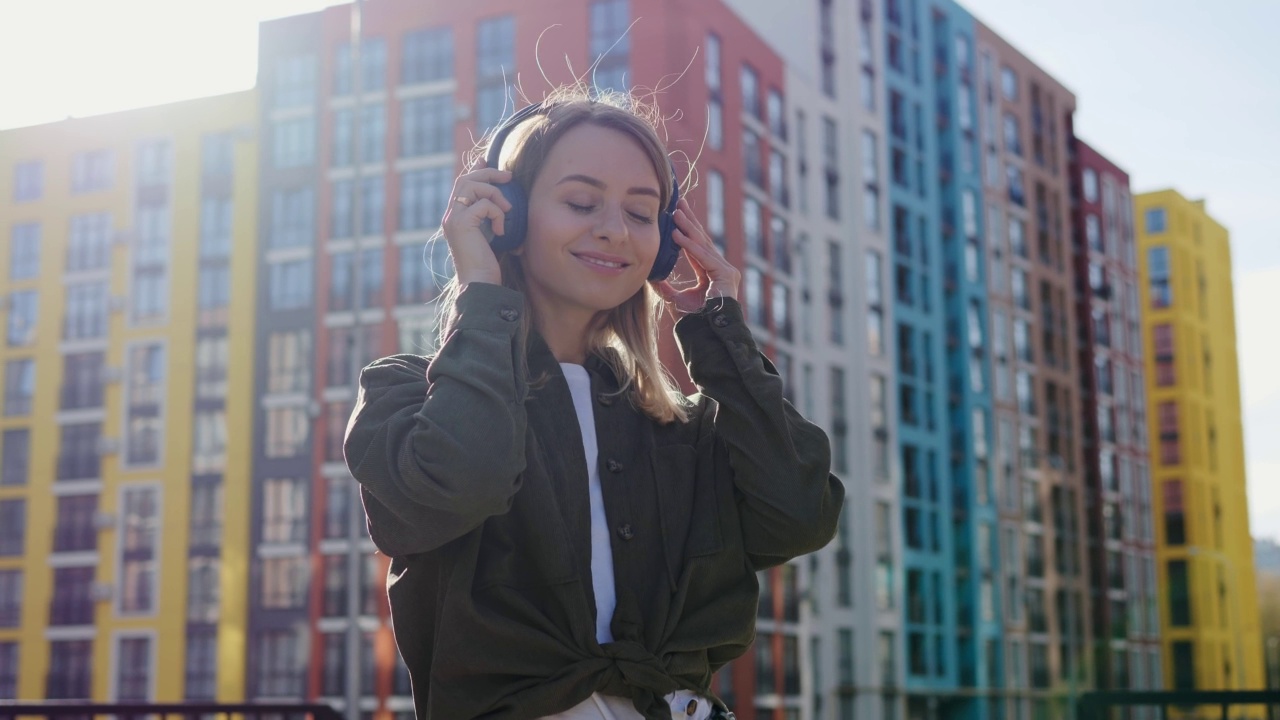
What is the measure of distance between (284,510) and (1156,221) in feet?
141

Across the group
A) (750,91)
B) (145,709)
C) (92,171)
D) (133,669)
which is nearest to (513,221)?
(145,709)

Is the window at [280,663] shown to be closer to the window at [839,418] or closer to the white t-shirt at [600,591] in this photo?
the window at [839,418]

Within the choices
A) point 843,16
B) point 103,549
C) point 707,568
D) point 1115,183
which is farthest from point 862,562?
point 707,568

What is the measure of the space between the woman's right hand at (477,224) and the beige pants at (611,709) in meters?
0.59

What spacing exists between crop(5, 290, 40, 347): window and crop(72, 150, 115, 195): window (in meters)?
3.48

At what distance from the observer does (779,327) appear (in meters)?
41.8

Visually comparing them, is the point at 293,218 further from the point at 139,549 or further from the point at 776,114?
the point at 776,114

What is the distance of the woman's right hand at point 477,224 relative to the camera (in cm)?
215

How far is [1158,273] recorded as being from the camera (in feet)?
221

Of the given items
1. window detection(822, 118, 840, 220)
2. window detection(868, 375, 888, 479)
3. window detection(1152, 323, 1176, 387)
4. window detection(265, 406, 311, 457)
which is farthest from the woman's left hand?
window detection(1152, 323, 1176, 387)

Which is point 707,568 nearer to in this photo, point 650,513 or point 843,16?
point 650,513

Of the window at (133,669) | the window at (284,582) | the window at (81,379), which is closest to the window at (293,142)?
the window at (81,379)

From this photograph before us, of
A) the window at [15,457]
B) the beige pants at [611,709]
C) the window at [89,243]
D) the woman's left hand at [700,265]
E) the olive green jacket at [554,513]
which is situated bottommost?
the beige pants at [611,709]

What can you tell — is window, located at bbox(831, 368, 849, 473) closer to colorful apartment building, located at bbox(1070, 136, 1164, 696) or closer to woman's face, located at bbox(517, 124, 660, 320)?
colorful apartment building, located at bbox(1070, 136, 1164, 696)
